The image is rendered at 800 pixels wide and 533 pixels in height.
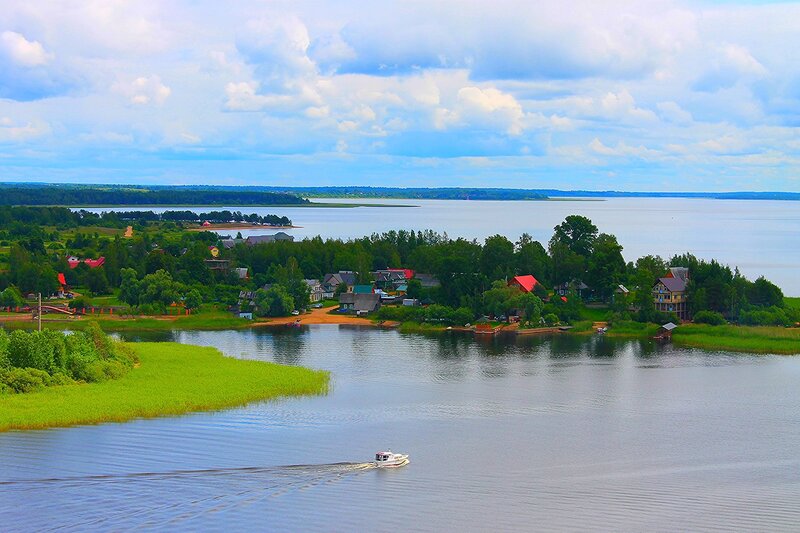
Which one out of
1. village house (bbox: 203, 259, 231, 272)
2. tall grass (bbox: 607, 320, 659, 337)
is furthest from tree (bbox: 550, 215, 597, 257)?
village house (bbox: 203, 259, 231, 272)

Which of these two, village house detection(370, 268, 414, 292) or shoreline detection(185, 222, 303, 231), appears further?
shoreline detection(185, 222, 303, 231)

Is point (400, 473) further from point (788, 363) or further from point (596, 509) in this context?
point (788, 363)

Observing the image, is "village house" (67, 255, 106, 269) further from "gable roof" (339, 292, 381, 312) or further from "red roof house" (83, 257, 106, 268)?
"gable roof" (339, 292, 381, 312)

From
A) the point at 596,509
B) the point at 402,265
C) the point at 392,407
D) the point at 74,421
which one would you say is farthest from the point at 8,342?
the point at 402,265

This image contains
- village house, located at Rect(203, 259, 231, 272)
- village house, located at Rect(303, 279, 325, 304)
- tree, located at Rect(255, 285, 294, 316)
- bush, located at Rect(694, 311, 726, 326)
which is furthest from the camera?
village house, located at Rect(203, 259, 231, 272)

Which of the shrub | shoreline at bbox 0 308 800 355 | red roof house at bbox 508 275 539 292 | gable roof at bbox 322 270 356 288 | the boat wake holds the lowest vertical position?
the boat wake

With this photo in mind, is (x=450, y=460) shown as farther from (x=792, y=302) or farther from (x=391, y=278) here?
(x=391, y=278)

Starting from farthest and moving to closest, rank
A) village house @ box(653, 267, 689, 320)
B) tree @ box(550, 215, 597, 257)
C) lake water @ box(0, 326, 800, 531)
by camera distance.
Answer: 1. tree @ box(550, 215, 597, 257)
2. village house @ box(653, 267, 689, 320)
3. lake water @ box(0, 326, 800, 531)
